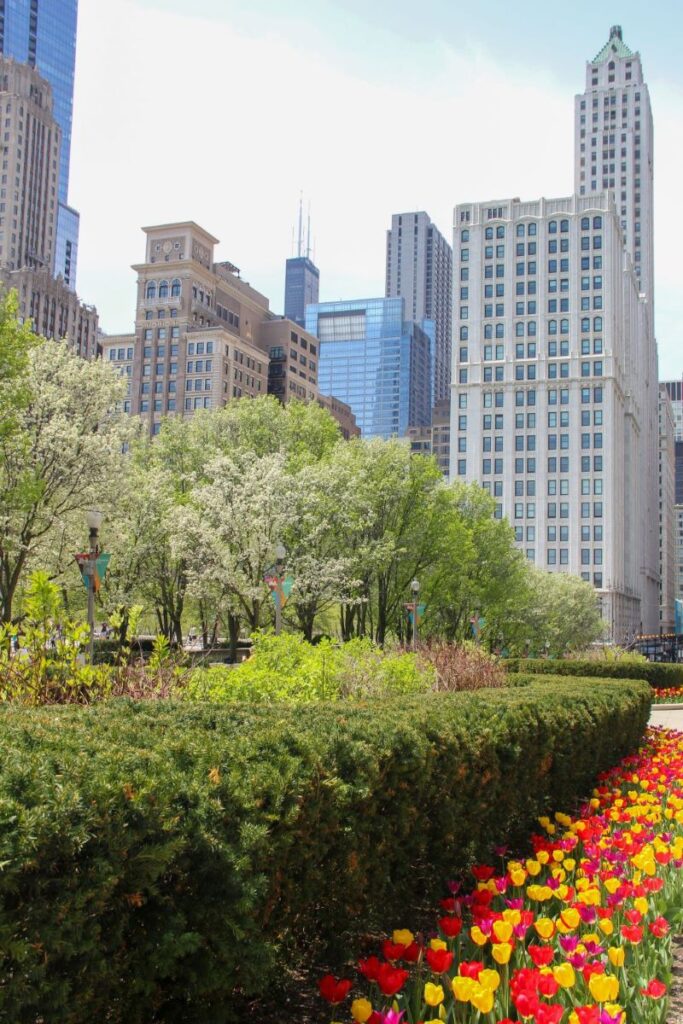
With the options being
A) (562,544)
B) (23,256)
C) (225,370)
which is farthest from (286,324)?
(562,544)

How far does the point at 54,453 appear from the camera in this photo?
2909 cm

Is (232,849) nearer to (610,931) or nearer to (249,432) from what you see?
(610,931)

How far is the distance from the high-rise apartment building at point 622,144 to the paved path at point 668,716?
15570 centimetres

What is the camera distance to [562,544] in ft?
401

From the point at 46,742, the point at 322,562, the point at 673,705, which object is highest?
the point at 322,562

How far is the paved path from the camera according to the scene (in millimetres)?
21797

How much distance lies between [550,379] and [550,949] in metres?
127

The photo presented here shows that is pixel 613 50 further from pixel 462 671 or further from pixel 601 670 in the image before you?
pixel 462 671

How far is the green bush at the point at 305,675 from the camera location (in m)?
11.1

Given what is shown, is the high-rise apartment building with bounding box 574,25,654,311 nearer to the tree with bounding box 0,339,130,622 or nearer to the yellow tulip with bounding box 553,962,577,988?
the tree with bounding box 0,339,130,622

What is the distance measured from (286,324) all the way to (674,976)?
142653 mm

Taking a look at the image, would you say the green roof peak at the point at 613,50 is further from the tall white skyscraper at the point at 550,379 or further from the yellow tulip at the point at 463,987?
the yellow tulip at the point at 463,987

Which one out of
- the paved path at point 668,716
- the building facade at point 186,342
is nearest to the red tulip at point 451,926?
the paved path at point 668,716

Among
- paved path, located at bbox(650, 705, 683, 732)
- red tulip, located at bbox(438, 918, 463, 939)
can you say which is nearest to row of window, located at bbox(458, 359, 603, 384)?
paved path, located at bbox(650, 705, 683, 732)
